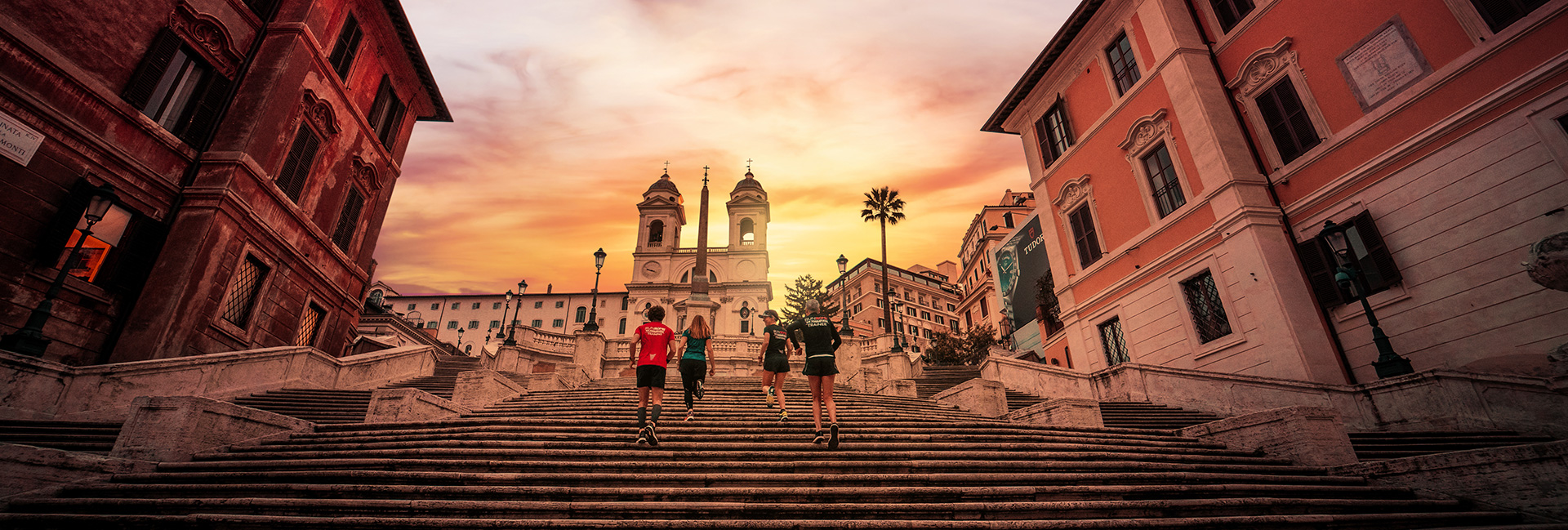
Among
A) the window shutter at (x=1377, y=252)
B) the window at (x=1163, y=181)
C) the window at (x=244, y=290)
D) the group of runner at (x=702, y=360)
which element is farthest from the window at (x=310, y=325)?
the window shutter at (x=1377, y=252)

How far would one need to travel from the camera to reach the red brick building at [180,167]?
33.5 feet

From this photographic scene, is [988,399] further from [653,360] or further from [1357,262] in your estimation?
[1357,262]

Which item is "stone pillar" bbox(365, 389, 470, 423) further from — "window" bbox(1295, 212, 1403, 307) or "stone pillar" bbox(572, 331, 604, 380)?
"window" bbox(1295, 212, 1403, 307)

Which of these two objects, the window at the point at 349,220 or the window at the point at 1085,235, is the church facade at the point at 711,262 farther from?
the window at the point at 1085,235

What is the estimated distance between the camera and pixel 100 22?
11281mm

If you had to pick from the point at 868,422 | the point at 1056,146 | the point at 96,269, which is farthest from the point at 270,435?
the point at 1056,146

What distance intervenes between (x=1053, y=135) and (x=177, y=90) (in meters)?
25.2

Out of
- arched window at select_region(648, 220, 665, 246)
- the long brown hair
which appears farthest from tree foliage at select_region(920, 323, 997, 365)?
arched window at select_region(648, 220, 665, 246)

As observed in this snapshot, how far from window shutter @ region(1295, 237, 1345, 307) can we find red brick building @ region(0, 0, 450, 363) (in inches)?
949

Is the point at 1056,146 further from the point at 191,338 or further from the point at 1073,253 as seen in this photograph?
the point at 191,338

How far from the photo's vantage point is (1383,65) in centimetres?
1155

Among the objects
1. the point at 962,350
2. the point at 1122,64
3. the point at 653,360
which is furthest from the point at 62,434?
the point at 962,350

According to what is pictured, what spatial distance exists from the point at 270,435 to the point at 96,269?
884 centimetres

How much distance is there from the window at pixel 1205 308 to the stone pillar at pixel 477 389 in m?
16.0
